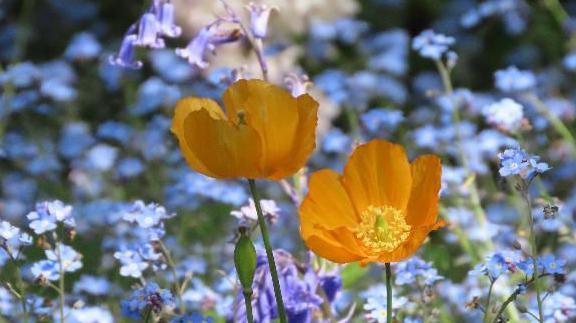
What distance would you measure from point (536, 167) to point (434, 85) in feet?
9.73

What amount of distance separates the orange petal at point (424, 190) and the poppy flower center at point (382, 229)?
18 millimetres

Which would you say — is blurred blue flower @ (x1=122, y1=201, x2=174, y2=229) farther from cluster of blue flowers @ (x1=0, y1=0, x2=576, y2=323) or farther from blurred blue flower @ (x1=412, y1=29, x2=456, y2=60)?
blurred blue flower @ (x1=412, y1=29, x2=456, y2=60)

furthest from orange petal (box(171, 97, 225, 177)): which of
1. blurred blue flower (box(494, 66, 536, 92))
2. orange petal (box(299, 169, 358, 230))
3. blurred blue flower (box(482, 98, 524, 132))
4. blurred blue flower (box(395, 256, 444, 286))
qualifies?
→ blurred blue flower (box(494, 66, 536, 92))

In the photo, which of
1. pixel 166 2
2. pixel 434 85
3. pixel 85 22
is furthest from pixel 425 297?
pixel 85 22

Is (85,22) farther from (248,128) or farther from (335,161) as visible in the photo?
(248,128)

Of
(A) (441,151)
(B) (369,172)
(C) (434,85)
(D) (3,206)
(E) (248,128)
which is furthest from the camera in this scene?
(C) (434,85)

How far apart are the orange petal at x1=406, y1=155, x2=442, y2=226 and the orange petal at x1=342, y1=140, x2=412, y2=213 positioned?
2cm

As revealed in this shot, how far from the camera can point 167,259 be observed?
81.3 inches

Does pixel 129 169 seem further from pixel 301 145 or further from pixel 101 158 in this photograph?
pixel 301 145

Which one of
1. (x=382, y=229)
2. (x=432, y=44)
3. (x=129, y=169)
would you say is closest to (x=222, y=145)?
(x=382, y=229)

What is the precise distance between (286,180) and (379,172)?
1.69 meters

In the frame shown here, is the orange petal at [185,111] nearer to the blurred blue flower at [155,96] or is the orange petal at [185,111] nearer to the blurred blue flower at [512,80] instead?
the blurred blue flower at [512,80]

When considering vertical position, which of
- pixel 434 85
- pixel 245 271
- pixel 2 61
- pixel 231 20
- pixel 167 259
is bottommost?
pixel 245 271

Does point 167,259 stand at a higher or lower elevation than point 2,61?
lower
